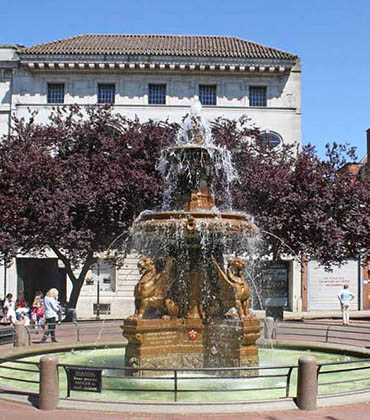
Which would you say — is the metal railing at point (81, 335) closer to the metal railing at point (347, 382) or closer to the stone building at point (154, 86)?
the metal railing at point (347, 382)

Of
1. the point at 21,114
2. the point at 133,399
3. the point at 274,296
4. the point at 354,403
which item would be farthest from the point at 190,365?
the point at 21,114

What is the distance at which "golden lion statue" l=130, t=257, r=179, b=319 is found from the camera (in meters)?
14.3

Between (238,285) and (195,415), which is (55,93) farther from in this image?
(195,415)

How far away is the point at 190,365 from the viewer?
14.8 meters

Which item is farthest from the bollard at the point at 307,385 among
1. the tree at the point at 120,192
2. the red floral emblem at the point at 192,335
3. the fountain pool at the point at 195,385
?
the tree at the point at 120,192

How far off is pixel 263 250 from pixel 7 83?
20781 mm

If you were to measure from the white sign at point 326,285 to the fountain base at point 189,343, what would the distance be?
26442mm

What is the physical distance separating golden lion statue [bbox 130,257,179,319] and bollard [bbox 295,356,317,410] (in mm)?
4767

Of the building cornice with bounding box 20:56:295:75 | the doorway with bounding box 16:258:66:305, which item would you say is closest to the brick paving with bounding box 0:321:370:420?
the doorway with bounding box 16:258:66:305

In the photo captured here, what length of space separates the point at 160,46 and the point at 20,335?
2798 centimetres

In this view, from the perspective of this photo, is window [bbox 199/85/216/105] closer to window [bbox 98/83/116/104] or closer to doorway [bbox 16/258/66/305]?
window [bbox 98/83/116/104]

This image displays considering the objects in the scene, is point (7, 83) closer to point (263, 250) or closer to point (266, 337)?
point (263, 250)

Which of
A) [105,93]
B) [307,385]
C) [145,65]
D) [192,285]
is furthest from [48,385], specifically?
[105,93]

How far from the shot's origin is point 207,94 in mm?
40750
